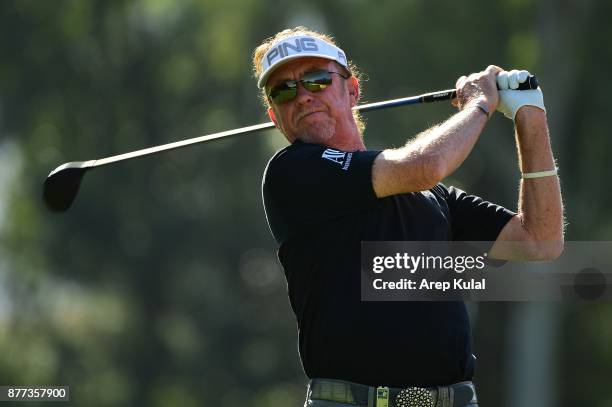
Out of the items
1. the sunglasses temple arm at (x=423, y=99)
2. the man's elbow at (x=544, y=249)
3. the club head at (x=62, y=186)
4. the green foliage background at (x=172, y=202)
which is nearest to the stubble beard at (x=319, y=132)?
the sunglasses temple arm at (x=423, y=99)

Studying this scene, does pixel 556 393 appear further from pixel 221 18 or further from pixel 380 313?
pixel 380 313

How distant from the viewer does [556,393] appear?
22953 mm

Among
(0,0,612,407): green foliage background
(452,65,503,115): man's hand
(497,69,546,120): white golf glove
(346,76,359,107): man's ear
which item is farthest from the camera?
(0,0,612,407): green foliage background

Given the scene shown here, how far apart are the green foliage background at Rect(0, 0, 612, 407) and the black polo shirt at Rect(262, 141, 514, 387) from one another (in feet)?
58.5

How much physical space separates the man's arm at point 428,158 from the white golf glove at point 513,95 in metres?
0.27

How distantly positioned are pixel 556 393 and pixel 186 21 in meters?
9.92

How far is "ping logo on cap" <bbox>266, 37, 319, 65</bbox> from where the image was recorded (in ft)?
17.5

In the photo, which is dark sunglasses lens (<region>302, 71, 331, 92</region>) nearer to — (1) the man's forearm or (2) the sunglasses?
(2) the sunglasses

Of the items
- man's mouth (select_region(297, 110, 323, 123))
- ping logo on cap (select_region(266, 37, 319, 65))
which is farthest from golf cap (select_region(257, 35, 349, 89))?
man's mouth (select_region(297, 110, 323, 123))

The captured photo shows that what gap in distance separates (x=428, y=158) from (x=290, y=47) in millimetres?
945

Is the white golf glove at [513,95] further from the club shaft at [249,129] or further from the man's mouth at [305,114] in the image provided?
the man's mouth at [305,114]

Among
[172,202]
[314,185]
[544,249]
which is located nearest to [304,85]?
[314,185]

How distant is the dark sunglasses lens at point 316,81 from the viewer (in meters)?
5.33

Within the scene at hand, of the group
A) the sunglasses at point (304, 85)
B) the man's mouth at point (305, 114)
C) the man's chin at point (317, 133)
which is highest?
the sunglasses at point (304, 85)
